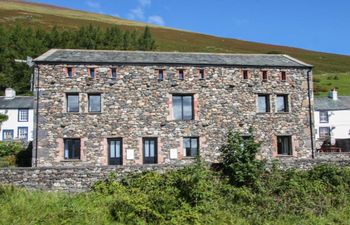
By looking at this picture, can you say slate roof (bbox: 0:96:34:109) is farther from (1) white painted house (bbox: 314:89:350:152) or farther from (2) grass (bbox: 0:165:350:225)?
(1) white painted house (bbox: 314:89:350:152)

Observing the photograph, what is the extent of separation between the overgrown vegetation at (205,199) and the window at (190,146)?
582cm

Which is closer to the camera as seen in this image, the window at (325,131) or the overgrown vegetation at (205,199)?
the overgrown vegetation at (205,199)

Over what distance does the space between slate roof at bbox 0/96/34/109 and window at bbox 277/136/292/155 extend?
26961mm

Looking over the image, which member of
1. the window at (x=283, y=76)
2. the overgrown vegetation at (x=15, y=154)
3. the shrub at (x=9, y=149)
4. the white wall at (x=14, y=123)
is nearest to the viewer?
the overgrown vegetation at (x=15, y=154)

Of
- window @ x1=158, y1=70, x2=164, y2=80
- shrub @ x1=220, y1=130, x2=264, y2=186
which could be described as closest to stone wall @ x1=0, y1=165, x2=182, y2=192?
shrub @ x1=220, y1=130, x2=264, y2=186

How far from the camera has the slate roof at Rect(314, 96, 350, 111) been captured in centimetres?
4697

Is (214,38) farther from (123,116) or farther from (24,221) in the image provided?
(24,221)

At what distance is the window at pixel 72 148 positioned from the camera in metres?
25.7

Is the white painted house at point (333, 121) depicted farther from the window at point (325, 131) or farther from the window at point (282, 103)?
the window at point (282, 103)

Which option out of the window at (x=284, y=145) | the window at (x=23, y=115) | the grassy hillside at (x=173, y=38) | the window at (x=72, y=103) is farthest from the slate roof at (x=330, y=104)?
the grassy hillside at (x=173, y=38)

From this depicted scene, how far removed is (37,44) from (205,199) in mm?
50051

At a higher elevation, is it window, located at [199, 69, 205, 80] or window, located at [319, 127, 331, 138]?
window, located at [199, 69, 205, 80]

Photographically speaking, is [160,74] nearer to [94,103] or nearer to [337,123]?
[94,103]

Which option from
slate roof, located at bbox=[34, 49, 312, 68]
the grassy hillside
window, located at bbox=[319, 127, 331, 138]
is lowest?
window, located at bbox=[319, 127, 331, 138]
